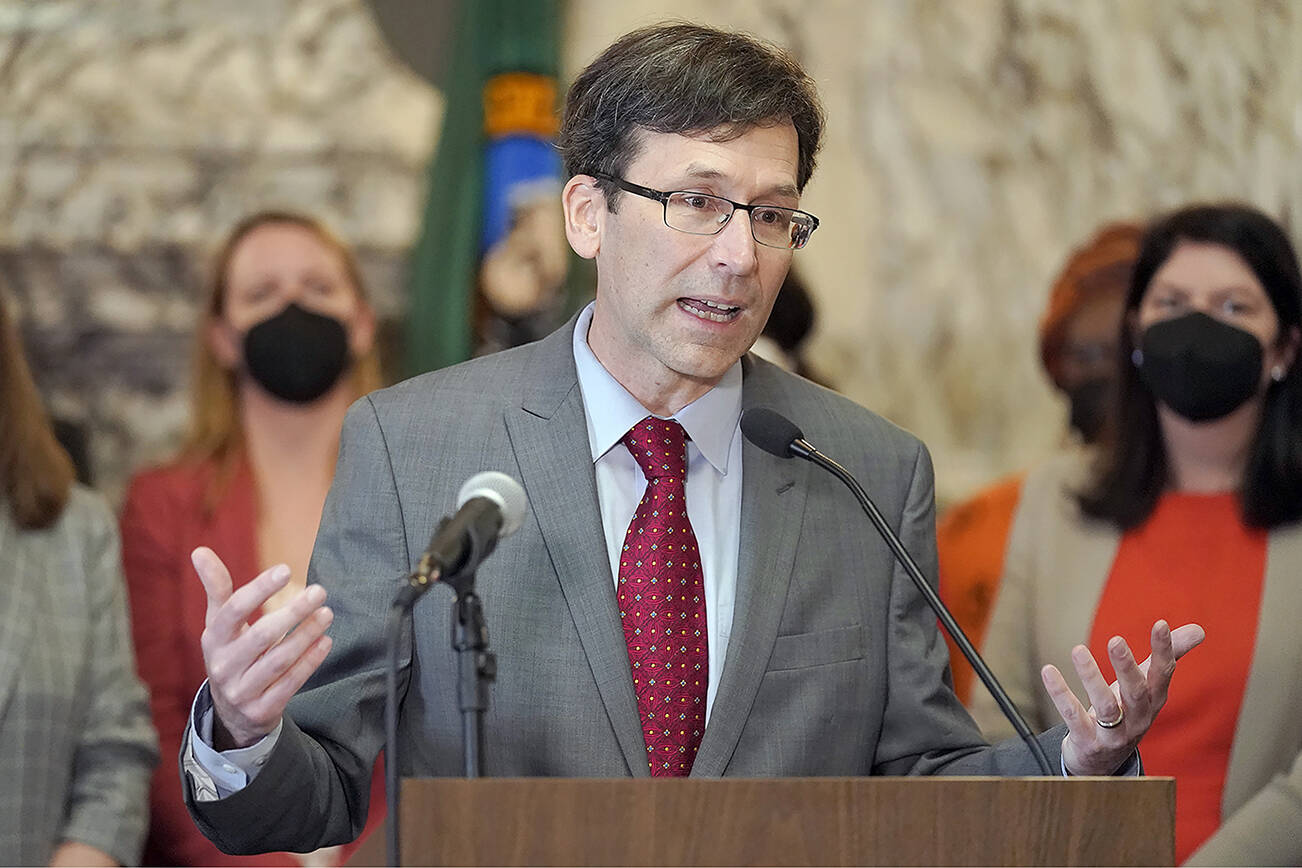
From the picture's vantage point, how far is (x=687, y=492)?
7.11ft

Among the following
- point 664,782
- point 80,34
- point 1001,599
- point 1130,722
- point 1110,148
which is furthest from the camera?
point 1110,148

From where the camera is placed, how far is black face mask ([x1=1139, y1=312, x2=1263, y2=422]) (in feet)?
9.67

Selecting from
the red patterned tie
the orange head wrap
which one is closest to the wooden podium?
A: the red patterned tie

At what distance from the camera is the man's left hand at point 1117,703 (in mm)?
1771

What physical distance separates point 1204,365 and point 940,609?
1338 millimetres

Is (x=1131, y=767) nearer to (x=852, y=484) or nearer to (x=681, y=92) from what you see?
(x=852, y=484)

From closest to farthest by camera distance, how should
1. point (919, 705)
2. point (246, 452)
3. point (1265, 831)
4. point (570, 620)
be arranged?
point (570, 620) → point (919, 705) → point (1265, 831) → point (246, 452)

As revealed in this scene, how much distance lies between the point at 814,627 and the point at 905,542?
0.20 metres

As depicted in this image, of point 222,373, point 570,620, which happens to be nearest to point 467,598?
point 570,620

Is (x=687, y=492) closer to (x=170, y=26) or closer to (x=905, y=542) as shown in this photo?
(x=905, y=542)

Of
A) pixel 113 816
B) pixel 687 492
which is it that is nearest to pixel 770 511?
pixel 687 492

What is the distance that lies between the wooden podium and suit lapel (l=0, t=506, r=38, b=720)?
1460 mm

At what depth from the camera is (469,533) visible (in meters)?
1.49

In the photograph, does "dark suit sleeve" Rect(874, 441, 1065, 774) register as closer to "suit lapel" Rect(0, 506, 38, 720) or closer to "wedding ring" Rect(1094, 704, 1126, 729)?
"wedding ring" Rect(1094, 704, 1126, 729)
